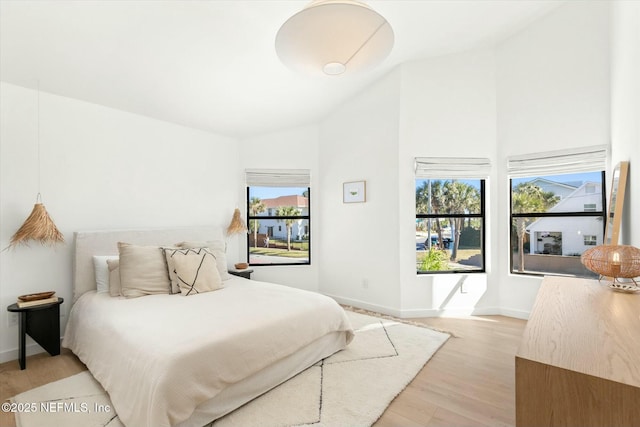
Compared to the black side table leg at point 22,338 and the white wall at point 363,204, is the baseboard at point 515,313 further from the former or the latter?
the black side table leg at point 22,338

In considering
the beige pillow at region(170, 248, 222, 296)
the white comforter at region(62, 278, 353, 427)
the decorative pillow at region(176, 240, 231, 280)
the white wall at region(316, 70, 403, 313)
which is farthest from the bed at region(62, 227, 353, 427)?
the white wall at region(316, 70, 403, 313)

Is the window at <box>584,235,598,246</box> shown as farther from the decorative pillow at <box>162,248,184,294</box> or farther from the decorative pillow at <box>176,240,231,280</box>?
the decorative pillow at <box>162,248,184,294</box>

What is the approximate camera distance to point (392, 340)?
3064mm

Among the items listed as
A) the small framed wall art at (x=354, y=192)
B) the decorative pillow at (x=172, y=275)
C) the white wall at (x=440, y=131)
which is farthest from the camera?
the small framed wall art at (x=354, y=192)

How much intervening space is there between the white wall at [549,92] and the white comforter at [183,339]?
2297 mm

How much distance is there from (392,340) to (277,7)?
2976mm

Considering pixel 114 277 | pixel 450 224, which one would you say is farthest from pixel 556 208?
pixel 114 277

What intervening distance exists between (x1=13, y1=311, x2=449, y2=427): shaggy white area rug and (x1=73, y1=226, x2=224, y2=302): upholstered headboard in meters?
0.89

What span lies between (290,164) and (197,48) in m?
2.21

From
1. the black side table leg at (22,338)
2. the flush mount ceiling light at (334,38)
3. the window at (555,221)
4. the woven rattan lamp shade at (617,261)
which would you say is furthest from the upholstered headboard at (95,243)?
the window at (555,221)

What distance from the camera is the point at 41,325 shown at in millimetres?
2633

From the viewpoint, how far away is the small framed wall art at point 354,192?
4148mm

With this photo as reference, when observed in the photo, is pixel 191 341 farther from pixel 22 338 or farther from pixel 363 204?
pixel 363 204

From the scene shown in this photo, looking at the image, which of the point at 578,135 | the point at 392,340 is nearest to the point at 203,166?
the point at 392,340
